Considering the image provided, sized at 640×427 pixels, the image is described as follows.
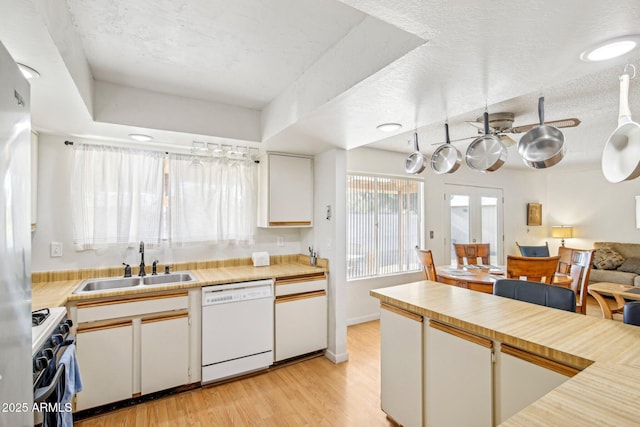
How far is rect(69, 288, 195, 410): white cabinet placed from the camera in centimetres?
218

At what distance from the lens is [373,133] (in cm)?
258

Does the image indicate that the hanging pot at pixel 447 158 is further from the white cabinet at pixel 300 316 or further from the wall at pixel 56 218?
the wall at pixel 56 218

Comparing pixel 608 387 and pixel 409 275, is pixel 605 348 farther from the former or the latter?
pixel 409 275

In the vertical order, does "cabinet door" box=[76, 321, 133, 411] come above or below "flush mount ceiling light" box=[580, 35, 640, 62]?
below

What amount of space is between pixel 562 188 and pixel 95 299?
787cm

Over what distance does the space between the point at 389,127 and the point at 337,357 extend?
7.38 feet

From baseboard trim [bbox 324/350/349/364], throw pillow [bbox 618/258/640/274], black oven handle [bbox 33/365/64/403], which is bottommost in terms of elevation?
baseboard trim [bbox 324/350/349/364]

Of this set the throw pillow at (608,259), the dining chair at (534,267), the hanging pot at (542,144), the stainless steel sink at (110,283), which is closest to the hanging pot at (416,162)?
the hanging pot at (542,144)

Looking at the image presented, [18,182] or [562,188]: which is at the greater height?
[562,188]

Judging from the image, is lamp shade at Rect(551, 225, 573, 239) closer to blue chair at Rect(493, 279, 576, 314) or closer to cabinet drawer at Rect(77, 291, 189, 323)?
blue chair at Rect(493, 279, 576, 314)

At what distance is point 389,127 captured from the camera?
243 cm

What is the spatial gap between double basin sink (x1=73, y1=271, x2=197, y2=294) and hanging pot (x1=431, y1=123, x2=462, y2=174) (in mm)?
2286

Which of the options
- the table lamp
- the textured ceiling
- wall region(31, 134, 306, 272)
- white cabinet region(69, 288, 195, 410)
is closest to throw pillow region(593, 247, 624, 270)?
the table lamp

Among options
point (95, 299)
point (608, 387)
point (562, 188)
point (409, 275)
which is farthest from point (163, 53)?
point (562, 188)
